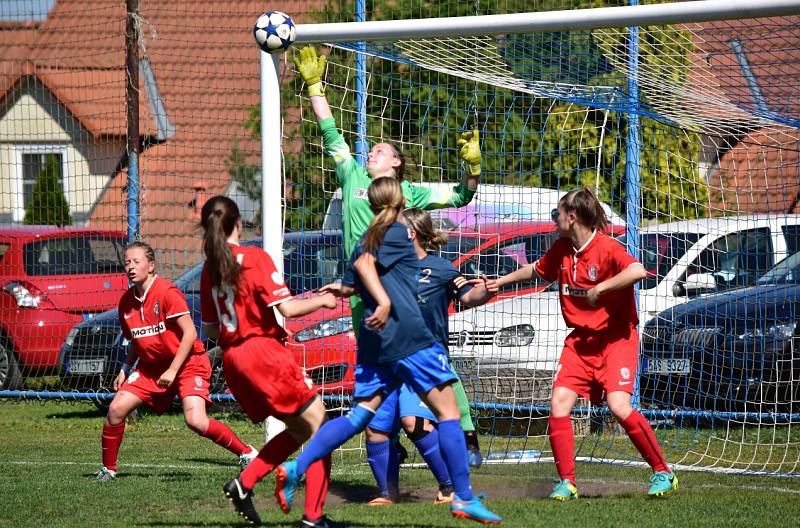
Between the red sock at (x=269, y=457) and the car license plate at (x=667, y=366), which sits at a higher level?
the red sock at (x=269, y=457)

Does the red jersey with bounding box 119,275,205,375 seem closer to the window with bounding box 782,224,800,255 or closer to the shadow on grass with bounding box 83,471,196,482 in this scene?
the shadow on grass with bounding box 83,471,196,482

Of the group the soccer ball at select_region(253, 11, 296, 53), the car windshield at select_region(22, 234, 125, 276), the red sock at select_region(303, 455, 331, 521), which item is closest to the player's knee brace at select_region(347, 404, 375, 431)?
the red sock at select_region(303, 455, 331, 521)

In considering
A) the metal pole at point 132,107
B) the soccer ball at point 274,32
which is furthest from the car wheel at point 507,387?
the metal pole at point 132,107

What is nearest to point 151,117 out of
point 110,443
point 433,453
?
point 110,443

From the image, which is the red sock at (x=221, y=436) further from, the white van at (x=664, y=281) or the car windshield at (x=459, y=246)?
the car windshield at (x=459, y=246)

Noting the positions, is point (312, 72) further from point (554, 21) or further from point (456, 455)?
point (456, 455)

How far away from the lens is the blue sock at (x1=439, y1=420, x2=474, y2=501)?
521 centimetres

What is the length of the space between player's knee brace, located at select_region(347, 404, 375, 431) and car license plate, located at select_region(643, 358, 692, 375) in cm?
412

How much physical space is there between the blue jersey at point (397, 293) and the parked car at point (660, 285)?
11.4 ft

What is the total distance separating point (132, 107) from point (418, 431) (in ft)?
19.8

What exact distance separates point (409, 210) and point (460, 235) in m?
2.89

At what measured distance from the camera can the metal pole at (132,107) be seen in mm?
10828

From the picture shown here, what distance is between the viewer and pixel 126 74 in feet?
36.1

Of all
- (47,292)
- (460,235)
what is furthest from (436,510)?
(47,292)
